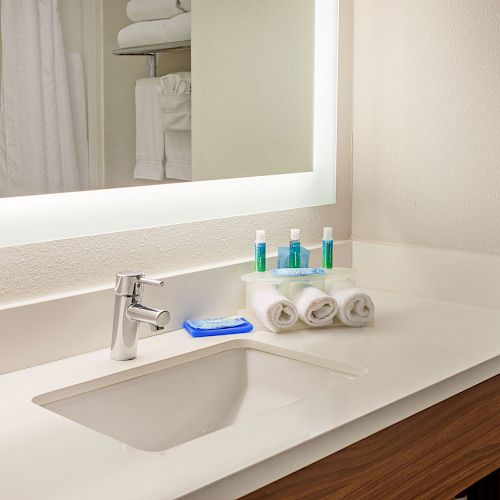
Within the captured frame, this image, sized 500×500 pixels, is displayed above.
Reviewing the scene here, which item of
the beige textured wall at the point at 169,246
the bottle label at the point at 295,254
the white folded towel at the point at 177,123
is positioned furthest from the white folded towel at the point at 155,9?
the bottle label at the point at 295,254

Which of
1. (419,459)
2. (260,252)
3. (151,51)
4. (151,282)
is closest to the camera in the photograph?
(419,459)

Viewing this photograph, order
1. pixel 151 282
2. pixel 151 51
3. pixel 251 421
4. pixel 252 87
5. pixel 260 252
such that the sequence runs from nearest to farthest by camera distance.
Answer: pixel 251 421 < pixel 151 282 < pixel 151 51 < pixel 260 252 < pixel 252 87

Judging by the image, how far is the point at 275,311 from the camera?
1575 millimetres

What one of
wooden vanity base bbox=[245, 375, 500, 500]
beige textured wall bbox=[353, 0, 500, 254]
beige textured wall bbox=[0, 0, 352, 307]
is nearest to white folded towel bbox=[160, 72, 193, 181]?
beige textured wall bbox=[0, 0, 352, 307]

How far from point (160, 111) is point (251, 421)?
2.30ft

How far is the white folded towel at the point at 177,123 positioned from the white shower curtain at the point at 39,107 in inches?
7.8

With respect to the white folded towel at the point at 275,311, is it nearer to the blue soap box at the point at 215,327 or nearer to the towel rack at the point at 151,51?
the blue soap box at the point at 215,327

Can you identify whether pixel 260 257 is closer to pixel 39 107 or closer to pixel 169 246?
pixel 169 246

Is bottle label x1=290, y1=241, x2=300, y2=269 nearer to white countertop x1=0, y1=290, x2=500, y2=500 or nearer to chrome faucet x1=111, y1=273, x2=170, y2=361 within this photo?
white countertop x1=0, y1=290, x2=500, y2=500

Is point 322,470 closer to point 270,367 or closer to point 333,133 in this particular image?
point 270,367

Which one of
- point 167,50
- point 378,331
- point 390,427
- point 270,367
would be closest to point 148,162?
point 167,50

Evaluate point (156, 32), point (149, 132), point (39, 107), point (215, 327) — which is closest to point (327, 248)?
point (215, 327)

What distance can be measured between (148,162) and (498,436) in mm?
781

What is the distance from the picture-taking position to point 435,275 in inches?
74.1
